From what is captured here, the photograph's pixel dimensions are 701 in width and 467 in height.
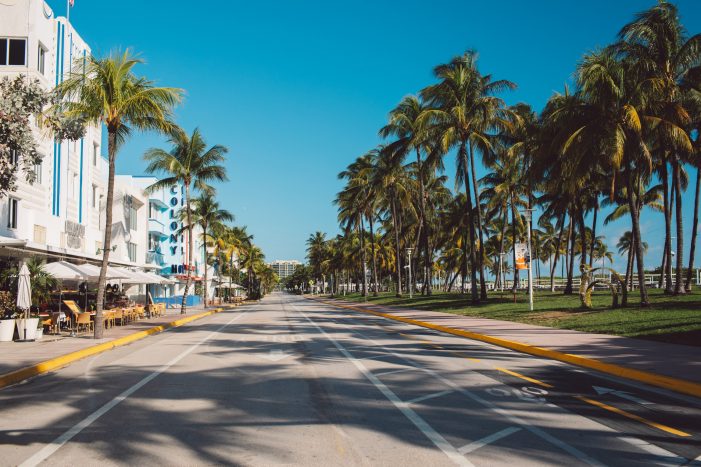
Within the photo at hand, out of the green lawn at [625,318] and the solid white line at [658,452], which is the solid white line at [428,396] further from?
the green lawn at [625,318]

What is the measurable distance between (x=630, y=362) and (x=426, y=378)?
4.32 metres

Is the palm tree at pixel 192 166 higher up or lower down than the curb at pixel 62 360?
higher up

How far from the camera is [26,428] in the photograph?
277 inches

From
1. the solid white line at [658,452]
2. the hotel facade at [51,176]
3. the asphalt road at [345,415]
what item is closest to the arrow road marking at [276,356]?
the asphalt road at [345,415]

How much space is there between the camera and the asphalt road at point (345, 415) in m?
5.73

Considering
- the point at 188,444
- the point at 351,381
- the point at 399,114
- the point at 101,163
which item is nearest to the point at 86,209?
the point at 101,163

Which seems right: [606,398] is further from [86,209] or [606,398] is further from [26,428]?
[86,209]

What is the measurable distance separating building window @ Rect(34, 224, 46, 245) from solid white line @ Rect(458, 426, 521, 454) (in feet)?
90.6

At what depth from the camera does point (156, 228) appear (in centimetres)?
6050

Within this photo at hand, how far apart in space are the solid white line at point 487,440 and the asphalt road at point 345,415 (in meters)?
0.02

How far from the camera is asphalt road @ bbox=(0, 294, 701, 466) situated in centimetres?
573

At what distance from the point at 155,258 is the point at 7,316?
42.8 meters

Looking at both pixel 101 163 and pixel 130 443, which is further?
pixel 101 163

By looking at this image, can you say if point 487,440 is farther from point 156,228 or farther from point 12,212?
point 156,228
